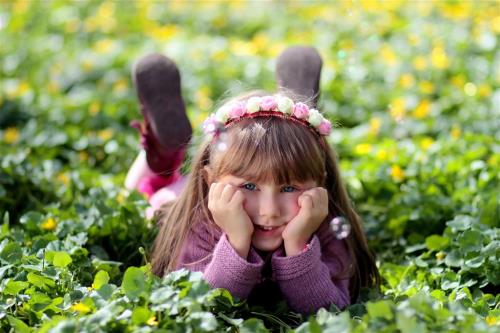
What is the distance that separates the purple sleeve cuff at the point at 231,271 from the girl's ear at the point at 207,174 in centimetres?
20

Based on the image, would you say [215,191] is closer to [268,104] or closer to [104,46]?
[268,104]

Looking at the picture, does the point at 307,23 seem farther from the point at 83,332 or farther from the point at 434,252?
the point at 83,332

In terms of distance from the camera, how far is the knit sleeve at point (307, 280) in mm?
2207

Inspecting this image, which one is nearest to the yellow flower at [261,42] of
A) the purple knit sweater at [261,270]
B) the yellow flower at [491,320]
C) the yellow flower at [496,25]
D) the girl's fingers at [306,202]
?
the yellow flower at [496,25]

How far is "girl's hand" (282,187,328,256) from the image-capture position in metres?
2.18

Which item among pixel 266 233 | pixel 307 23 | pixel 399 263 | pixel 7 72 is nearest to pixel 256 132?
pixel 266 233

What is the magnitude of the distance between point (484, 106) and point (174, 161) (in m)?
1.87

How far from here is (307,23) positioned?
20.5 ft

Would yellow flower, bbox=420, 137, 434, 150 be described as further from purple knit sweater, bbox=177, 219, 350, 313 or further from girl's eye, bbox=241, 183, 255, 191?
girl's eye, bbox=241, 183, 255, 191

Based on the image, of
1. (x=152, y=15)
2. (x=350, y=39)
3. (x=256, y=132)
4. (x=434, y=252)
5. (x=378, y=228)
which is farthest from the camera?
(x=152, y=15)

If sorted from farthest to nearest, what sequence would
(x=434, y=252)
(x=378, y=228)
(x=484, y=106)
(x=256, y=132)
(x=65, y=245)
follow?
(x=484, y=106)
(x=378, y=228)
(x=434, y=252)
(x=65, y=245)
(x=256, y=132)

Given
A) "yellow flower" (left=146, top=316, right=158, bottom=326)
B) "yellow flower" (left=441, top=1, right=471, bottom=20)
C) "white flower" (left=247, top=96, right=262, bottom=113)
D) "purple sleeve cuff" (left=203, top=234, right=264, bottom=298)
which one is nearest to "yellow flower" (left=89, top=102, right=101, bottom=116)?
"white flower" (left=247, top=96, right=262, bottom=113)

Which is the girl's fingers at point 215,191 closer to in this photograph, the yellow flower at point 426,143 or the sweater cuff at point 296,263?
the sweater cuff at point 296,263

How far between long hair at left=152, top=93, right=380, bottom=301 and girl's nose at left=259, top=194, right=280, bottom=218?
49 millimetres
